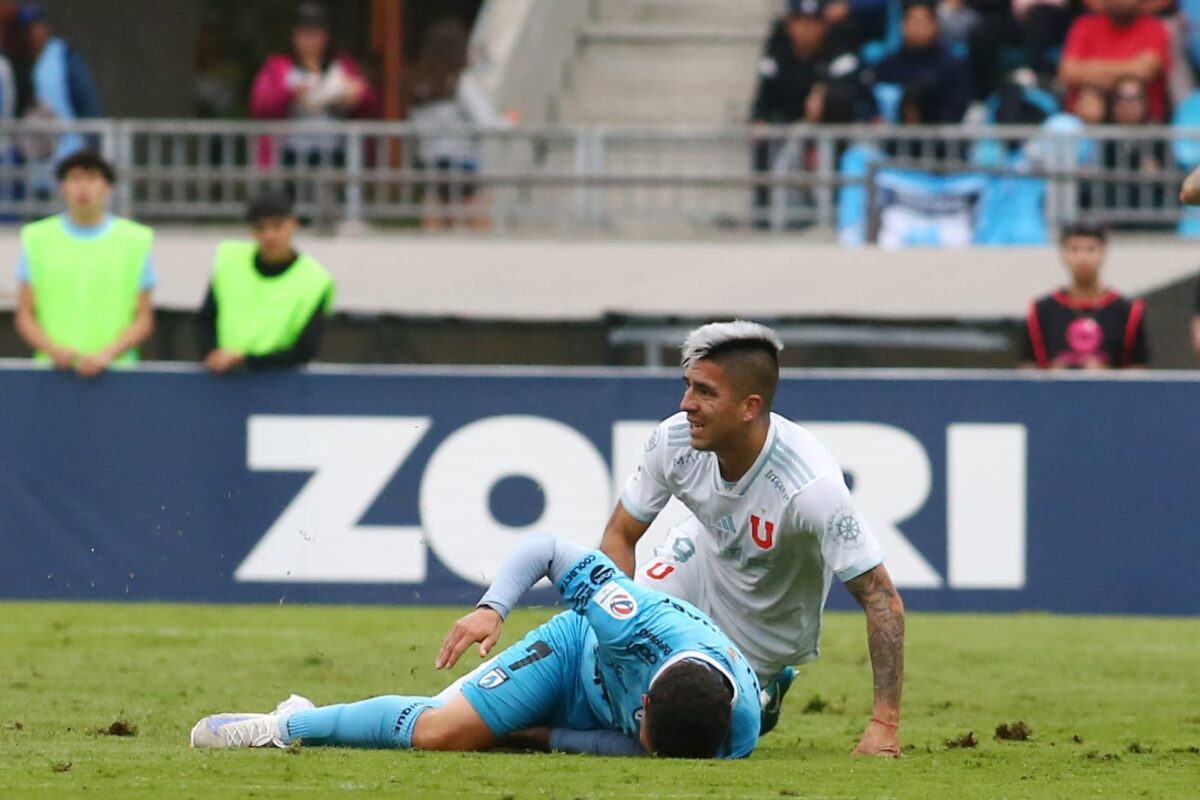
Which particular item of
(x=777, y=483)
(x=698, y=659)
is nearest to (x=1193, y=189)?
(x=777, y=483)

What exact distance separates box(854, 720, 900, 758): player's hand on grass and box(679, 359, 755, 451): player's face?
1.14 m

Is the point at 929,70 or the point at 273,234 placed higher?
the point at 929,70

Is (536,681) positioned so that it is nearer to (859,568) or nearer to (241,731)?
(241,731)

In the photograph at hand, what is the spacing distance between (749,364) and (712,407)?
211 millimetres

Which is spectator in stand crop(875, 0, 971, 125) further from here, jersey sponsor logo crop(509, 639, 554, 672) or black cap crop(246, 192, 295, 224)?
jersey sponsor logo crop(509, 639, 554, 672)

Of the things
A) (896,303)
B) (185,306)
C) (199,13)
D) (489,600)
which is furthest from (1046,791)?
(199,13)

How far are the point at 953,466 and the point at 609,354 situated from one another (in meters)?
3.66

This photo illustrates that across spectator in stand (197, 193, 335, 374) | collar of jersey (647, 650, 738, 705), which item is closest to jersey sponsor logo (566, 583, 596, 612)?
collar of jersey (647, 650, 738, 705)

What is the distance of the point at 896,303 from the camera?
16406mm

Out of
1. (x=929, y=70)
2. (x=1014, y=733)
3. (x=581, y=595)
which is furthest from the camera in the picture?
(x=929, y=70)

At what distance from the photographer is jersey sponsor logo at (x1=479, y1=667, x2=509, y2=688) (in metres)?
8.18

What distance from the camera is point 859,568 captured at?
26.8 feet

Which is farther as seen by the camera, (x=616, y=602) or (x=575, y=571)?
(x=575, y=571)

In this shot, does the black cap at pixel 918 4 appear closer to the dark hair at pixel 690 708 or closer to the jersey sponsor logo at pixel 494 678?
the jersey sponsor logo at pixel 494 678
